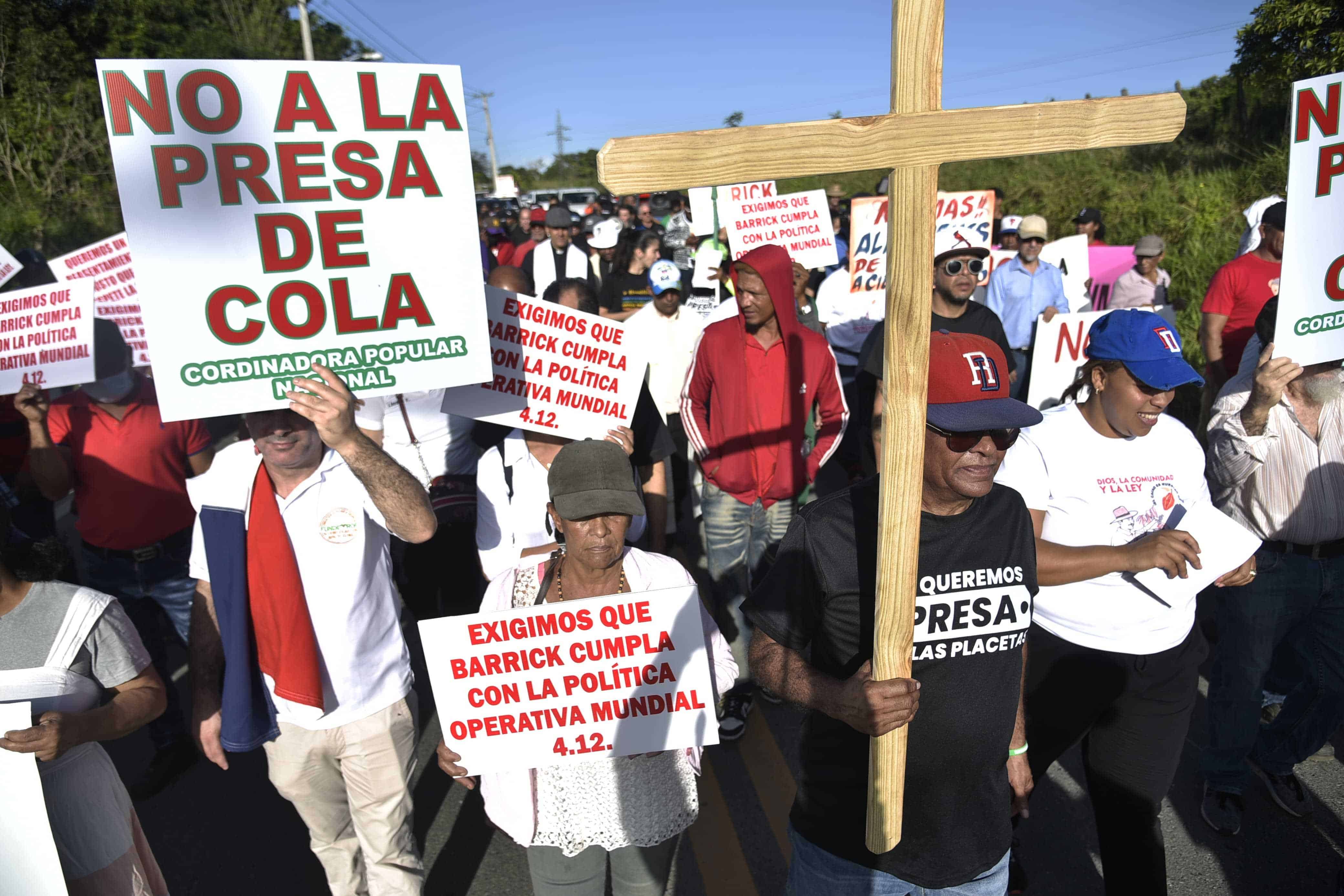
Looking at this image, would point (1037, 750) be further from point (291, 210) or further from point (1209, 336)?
point (1209, 336)

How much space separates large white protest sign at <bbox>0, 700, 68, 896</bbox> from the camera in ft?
7.33

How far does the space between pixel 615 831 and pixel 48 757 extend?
144cm

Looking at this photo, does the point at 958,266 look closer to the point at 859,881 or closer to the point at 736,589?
the point at 736,589

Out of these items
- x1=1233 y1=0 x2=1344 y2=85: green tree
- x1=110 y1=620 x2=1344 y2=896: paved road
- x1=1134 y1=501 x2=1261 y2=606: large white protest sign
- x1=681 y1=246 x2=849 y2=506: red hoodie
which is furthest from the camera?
x1=1233 y1=0 x2=1344 y2=85: green tree

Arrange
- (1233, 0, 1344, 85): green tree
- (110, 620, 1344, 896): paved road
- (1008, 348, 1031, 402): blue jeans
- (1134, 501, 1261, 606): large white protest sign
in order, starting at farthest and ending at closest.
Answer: (1233, 0, 1344, 85): green tree → (1008, 348, 1031, 402): blue jeans → (110, 620, 1344, 896): paved road → (1134, 501, 1261, 606): large white protest sign

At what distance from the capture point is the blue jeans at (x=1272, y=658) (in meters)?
3.53

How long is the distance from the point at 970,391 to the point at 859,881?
1217mm

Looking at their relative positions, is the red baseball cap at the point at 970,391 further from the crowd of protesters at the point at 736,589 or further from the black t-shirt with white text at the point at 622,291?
the black t-shirt with white text at the point at 622,291

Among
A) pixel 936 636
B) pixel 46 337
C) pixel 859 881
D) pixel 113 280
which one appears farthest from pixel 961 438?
pixel 113 280

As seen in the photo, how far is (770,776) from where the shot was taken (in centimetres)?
425

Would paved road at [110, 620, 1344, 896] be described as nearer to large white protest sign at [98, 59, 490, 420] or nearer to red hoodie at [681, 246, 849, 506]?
red hoodie at [681, 246, 849, 506]

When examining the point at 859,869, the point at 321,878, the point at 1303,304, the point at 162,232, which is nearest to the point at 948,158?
the point at 859,869

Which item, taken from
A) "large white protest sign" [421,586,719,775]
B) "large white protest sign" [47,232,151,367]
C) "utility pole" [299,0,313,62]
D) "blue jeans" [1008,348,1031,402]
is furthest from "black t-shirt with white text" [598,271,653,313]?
"utility pole" [299,0,313,62]

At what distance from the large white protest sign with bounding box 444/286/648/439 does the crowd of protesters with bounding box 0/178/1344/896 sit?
14cm
